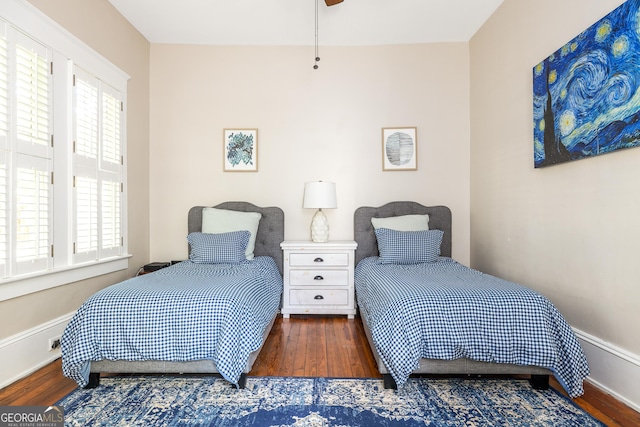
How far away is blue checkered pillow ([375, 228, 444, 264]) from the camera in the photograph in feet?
9.60

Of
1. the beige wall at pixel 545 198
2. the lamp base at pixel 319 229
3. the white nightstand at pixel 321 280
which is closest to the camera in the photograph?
the beige wall at pixel 545 198

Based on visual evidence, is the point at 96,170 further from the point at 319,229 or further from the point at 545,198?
the point at 545,198

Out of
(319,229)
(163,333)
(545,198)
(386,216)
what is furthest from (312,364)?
(545,198)

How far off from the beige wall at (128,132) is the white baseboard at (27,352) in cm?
5

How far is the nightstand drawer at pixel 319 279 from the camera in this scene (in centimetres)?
318

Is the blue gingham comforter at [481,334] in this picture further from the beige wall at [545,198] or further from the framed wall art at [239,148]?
the framed wall art at [239,148]

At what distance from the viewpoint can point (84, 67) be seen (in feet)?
8.33

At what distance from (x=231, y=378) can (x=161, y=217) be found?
7.80 feet

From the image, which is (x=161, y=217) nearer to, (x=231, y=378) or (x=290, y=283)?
(x=290, y=283)

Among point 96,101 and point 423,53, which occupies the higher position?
point 423,53

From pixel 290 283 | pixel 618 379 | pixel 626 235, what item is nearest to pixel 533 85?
pixel 626 235

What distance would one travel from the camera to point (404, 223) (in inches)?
127

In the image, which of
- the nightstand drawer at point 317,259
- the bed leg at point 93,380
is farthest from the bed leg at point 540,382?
the bed leg at point 93,380

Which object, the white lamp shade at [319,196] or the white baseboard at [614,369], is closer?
the white baseboard at [614,369]
